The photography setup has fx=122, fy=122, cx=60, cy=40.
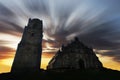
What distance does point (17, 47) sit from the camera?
Answer: 35.0 metres

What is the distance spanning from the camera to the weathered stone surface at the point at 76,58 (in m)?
34.5

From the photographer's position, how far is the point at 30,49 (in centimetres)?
3488

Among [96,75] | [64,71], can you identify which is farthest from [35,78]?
[96,75]

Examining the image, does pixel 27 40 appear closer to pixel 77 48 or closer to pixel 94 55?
pixel 77 48

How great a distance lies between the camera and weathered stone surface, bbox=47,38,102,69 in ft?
113

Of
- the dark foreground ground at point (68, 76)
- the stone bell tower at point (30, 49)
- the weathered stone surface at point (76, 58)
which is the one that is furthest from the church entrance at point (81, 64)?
the stone bell tower at point (30, 49)

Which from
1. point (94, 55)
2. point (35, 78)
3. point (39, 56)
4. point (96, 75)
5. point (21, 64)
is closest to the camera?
point (35, 78)

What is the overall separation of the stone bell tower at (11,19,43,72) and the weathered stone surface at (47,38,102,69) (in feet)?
18.5

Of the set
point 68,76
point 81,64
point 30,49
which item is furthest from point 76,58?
point 68,76

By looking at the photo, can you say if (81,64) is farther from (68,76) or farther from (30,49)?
(30,49)

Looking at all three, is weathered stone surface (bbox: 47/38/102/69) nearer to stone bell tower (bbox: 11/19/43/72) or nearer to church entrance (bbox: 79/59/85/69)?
church entrance (bbox: 79/59/85/69)

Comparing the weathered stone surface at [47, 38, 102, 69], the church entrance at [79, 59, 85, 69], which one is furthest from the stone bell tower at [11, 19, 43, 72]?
the church entrance at [79, 59, 85, 69]

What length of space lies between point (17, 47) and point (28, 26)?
25.8 ft

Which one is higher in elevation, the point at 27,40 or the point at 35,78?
the point at 27,40
